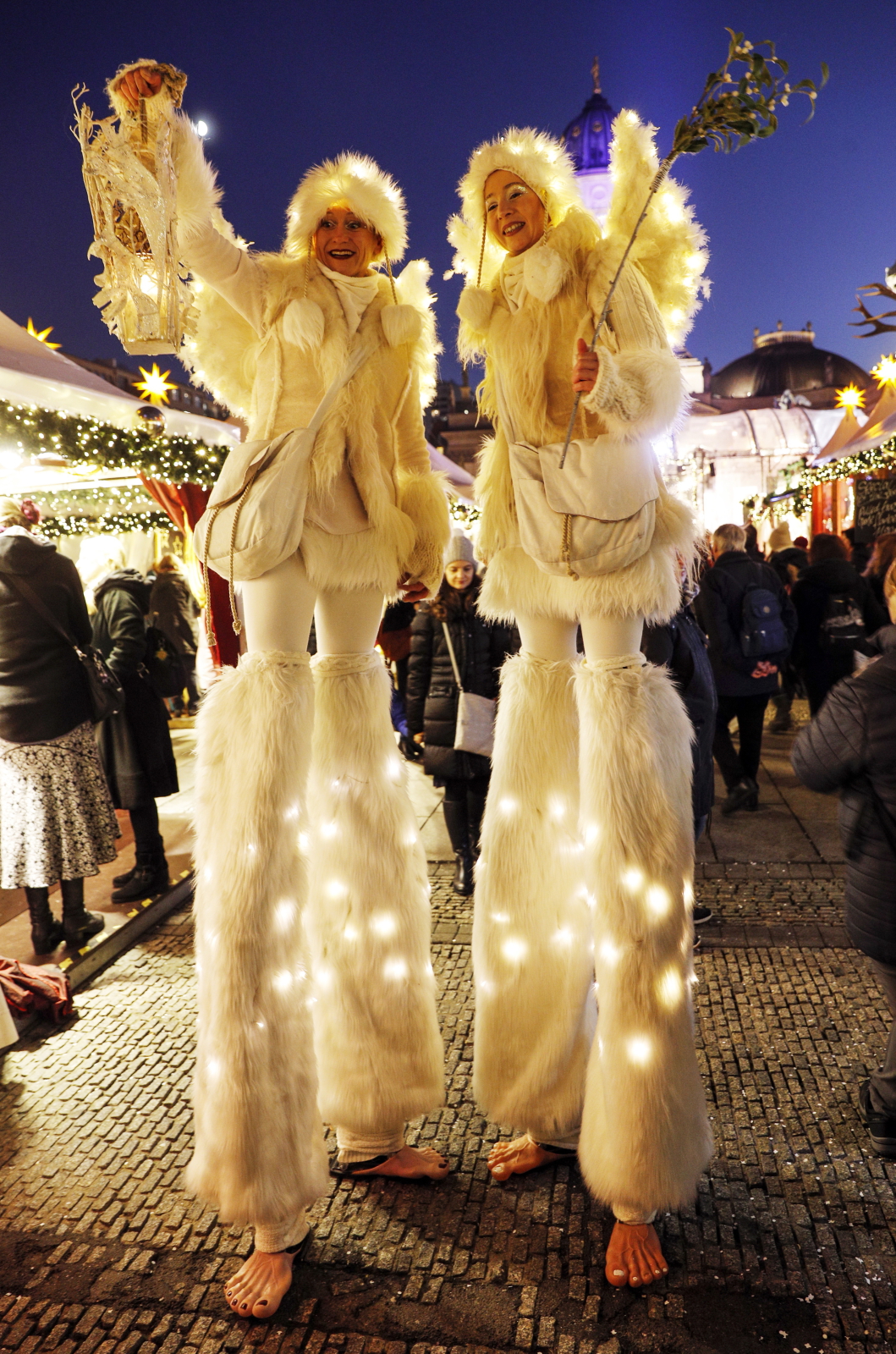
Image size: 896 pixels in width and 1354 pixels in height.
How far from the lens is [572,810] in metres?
2.04

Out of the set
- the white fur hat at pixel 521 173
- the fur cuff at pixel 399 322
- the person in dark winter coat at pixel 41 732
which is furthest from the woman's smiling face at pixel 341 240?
the person in dark winter coat at pixel 41 732

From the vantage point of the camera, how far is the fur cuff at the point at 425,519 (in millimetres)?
2102

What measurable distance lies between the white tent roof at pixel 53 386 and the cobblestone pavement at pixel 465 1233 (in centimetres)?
336

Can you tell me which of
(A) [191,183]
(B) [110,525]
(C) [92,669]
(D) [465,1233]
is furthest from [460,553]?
(B) [110,525]

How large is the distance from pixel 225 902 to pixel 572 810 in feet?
2.79

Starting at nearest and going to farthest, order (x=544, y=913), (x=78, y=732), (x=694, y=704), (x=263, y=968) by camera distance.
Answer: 1. (x=263, y=968)
2. (x=544, y=913)
3. (x=694, y=704)
4. (x=78, y=732)

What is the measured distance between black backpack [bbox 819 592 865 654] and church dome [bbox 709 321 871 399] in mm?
39366

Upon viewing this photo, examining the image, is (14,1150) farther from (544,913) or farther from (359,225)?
(359,225)

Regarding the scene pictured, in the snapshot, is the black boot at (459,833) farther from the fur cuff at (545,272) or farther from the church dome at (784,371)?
the church dome at (784,371)

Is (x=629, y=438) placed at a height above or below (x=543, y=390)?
below

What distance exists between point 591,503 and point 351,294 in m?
0.78

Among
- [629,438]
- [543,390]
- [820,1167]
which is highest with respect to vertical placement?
[543,390]

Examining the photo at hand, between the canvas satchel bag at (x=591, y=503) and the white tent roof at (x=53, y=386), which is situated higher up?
the white tent roof at (x=53, y=386)

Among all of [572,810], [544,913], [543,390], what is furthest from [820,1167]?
[543,390]
